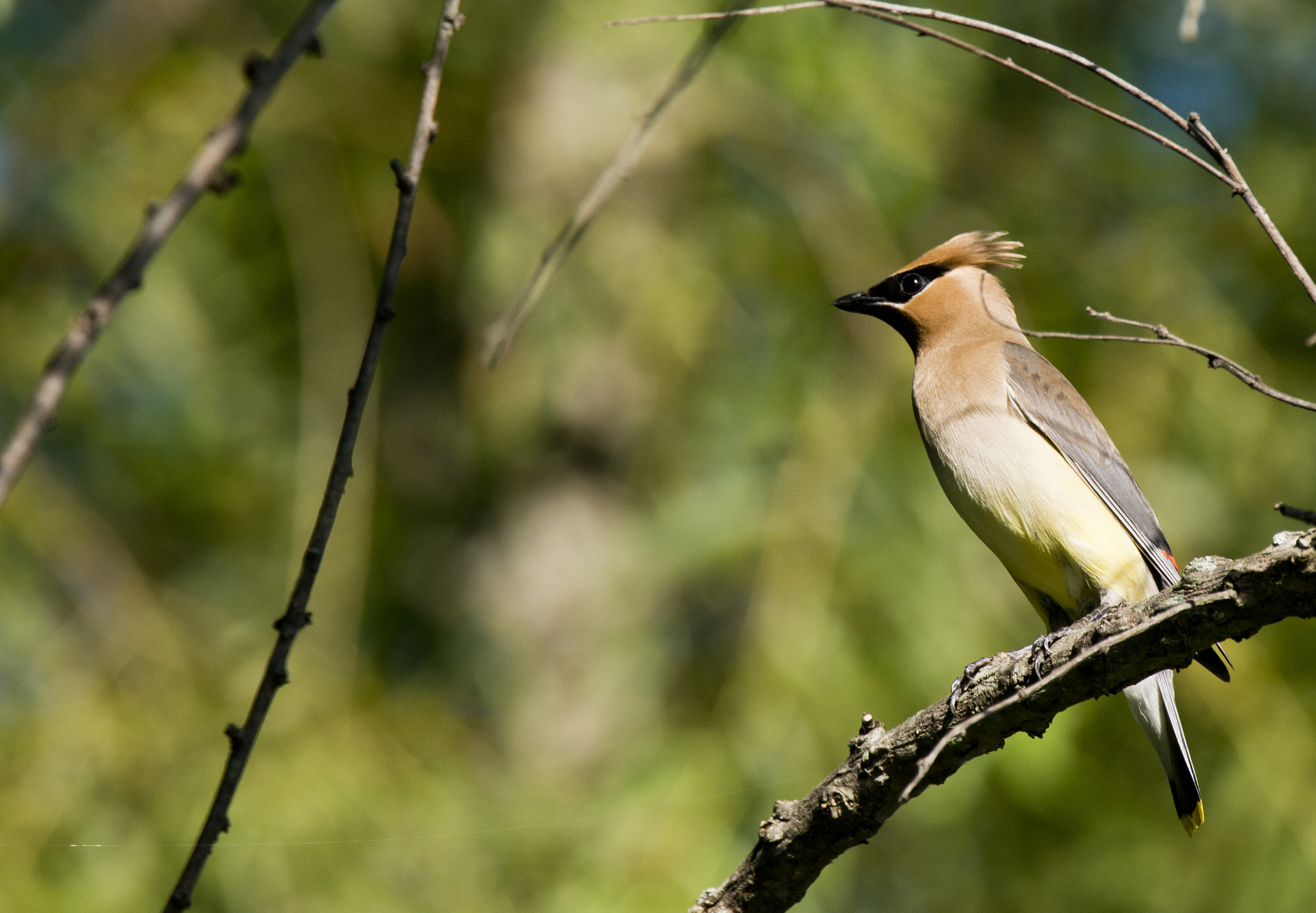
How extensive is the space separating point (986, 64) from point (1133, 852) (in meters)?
3.52

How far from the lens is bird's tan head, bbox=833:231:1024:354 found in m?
3.80

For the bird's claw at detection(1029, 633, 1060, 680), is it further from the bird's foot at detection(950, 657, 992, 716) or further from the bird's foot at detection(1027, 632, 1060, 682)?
the bird's foot at detection(950, 657, 992, 716)

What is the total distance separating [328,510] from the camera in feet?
4.77

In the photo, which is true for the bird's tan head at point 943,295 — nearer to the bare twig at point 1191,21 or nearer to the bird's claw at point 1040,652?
the bird's claw at point 1040,652

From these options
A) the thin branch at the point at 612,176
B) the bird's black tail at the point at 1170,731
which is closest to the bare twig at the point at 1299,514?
the thin branch at the point at 612,176

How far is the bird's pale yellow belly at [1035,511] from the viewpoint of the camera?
3.12 m

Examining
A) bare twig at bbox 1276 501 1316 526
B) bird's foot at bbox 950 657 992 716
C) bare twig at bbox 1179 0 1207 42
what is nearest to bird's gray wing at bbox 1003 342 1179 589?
bird's foot at bbox 950 657 992 716

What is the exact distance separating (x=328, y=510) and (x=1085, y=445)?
2.55 m

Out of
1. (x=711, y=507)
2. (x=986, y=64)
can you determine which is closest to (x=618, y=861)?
(x=711, y=507)

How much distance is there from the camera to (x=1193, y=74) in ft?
19.2

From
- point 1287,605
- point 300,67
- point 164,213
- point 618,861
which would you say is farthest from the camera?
A: point 300,67

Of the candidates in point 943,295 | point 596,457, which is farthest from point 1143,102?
point 596,457

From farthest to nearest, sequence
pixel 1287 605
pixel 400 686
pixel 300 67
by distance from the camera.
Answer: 1. pixel 300 67
2. pixel 400 686
3. pixel 1287 605

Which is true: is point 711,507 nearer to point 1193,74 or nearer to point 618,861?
point 618,861
